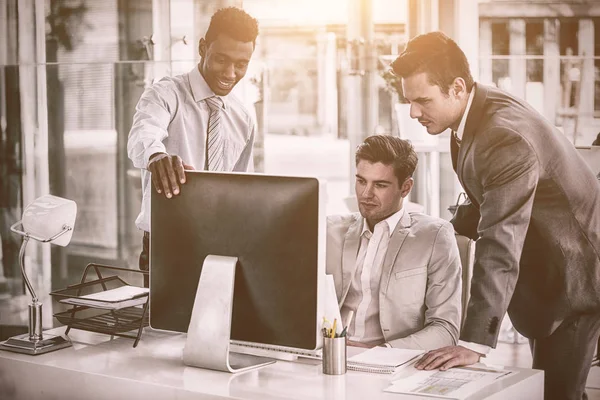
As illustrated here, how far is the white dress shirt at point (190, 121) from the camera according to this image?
2906 mm

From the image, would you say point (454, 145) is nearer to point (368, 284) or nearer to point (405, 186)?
point (405, 186)

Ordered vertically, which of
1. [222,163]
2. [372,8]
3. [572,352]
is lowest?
[572,352]

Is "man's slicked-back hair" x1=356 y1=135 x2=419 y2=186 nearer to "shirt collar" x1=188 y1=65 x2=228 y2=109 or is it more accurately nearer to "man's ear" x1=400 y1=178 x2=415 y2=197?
"man's ear" x1=400 y1=178 x2=415 y2=197

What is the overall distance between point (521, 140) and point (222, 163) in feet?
4.02

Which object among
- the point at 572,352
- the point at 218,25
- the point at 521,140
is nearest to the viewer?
the point at 521,140

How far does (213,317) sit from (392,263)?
80cm

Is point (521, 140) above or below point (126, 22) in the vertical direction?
below

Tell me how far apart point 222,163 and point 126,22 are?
5.93ft

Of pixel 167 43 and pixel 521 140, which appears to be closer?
pixel 521 140

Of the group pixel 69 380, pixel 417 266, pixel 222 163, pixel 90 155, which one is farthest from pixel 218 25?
pixel 90 155

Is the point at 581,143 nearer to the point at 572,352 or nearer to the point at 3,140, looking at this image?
the point at 572,352

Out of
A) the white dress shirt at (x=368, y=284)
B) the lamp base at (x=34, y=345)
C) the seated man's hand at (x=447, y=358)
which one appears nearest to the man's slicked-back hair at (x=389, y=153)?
the white dress shirt at (x=368, y=284)

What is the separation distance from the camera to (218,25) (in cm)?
284

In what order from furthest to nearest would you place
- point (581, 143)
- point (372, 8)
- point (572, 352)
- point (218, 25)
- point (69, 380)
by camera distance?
point (372, 8), point (581, 143), point (218, 25), point (572, 352), point (69, 380)
